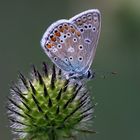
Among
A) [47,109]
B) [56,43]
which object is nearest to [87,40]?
[56,43]

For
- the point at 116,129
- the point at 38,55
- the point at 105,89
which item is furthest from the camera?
the point at 38,55

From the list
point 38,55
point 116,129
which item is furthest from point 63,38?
point 38,55

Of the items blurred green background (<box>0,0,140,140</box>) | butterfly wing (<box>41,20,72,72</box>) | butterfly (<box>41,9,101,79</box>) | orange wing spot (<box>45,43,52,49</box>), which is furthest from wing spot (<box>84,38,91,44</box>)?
blurred green background (<box>0,0,140,140</box>)

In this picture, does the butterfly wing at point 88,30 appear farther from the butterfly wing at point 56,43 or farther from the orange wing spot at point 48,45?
the orange wing spot at point 48,45

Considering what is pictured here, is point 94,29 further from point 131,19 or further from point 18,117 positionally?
point 131,19

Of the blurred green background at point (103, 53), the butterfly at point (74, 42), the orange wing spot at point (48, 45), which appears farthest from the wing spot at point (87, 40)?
the blurred green background at point (103, 53)

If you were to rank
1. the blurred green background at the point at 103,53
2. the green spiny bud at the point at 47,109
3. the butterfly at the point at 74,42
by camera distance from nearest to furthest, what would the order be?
the green spiny bud at the point at 47,109 → the butterfly at the point at 74,42 → the blurred green background at the point at 103,53

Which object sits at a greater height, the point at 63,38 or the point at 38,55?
the point at 38,55
